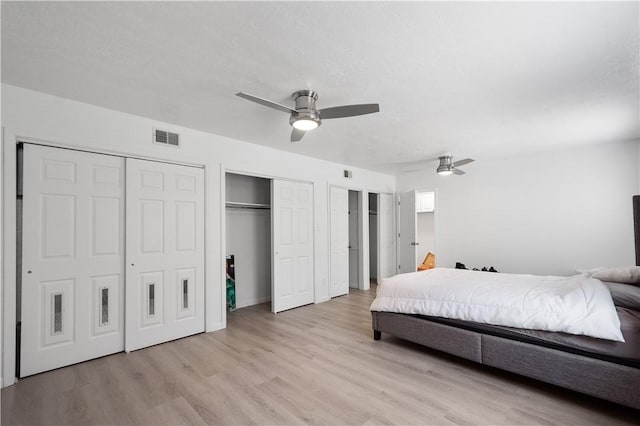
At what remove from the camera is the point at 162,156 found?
3486 mm

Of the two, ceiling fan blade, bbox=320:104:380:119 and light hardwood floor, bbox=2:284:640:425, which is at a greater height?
ceiling fan blade, bbox=320:104:380:119

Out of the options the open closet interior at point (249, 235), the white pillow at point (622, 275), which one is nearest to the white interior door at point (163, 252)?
the open closet interior at point (249, 235)

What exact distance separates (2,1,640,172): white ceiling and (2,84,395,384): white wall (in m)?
0.16

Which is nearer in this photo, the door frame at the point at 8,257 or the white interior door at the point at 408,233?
the door frame at the point at 8,257

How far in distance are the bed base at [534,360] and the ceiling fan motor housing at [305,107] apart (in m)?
2.22

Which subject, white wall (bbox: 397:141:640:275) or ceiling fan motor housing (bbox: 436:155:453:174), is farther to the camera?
ceiling fan motor housing (bbox: 436:155:453:174)

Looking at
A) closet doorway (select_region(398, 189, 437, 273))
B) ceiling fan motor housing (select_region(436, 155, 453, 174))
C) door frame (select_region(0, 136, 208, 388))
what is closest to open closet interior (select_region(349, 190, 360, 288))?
closet doorway (select_region(398, 189, 437, 273))

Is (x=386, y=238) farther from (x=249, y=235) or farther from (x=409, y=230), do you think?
(x=249, y=235)

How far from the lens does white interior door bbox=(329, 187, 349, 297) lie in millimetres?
5621

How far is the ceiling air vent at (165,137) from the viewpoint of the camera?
135 inches

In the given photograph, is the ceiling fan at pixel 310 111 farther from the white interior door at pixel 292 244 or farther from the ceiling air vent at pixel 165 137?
the white interior door at pixel 292 244

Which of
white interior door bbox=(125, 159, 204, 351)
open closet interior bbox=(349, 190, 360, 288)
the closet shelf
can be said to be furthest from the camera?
open closet interior bbox=(349, 190, 360, 288)

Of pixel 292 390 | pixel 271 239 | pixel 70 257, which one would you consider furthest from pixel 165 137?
pixel 292 390

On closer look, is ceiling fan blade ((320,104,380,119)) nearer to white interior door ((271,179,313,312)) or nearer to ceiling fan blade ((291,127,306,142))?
A: ceiling fan blade ((291,127,306,142))
